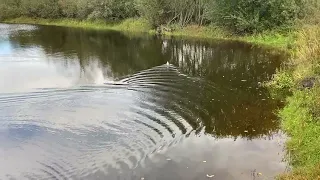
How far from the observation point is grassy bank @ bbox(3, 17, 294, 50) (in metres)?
35.5

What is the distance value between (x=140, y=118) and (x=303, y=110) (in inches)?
286

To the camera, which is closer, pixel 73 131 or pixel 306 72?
pixel 73 131

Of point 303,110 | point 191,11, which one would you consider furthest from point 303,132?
point 191,11

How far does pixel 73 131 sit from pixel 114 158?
3.17 m

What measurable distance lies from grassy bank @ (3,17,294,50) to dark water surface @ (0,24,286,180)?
630 centimetres

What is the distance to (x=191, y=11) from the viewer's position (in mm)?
44938

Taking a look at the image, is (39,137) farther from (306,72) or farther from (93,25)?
(93,25)

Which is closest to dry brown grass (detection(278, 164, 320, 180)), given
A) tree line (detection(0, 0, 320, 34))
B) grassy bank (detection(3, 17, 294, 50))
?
grassy bank (detection(3, 17, 294, 50))

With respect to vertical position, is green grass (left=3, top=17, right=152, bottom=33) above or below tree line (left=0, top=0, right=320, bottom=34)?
below

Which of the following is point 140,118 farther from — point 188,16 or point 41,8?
point 41,8

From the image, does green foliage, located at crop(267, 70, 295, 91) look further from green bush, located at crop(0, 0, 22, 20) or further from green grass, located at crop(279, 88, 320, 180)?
green bush, located at crop(0, 0, 22, 20)

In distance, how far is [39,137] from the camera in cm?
1417

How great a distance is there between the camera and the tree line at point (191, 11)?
36.3 metres

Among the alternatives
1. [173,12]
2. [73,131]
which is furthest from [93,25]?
[73,131]
